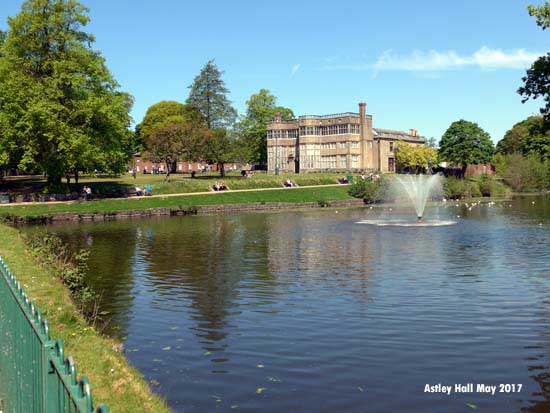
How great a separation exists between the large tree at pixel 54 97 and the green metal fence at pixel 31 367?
45.6 m

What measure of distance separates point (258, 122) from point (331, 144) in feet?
69.1

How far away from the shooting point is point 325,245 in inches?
1182

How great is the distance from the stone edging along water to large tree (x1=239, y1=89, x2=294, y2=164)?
4751 centimetres

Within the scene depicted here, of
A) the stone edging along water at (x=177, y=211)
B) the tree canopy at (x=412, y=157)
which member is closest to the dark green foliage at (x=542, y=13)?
the stone edging along water at (x=177, y=211)

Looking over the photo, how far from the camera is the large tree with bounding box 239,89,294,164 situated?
366ft

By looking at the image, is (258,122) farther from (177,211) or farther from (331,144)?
(177,211)

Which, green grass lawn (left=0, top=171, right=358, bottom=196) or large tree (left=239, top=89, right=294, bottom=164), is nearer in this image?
green grass lawn (left=0, top=171, right=358, bottom=196)

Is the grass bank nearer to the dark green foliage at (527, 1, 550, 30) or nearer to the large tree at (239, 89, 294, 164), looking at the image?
Answer: the dark green foliage at (527, 1, 550, 30)

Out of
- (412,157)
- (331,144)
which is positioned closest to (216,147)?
(331,144)

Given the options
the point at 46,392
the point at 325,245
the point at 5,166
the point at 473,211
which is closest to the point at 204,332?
the point at 46,392

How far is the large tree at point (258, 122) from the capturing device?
11169cm

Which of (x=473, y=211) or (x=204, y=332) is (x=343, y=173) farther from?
(x=204, y=332)

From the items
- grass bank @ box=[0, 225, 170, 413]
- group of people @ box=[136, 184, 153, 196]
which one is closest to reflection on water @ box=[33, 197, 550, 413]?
grass bank @ box=[0, 225, 170, 413]

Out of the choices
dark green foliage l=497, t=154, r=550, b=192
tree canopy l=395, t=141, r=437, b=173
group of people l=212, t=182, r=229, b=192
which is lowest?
group of people l=212, t=182, r=229, b=192
